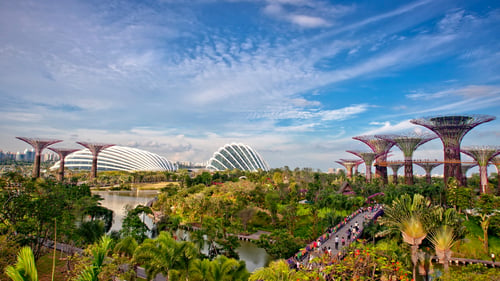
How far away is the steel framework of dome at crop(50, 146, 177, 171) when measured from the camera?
101562 millimetres

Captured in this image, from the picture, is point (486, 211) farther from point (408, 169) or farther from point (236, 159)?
point (236, 159)

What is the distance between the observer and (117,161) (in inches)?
4038

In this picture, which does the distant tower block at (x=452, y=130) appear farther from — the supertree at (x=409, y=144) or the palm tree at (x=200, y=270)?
the palm tree at (x=200, y=270)

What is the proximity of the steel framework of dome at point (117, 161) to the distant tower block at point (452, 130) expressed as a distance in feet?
284

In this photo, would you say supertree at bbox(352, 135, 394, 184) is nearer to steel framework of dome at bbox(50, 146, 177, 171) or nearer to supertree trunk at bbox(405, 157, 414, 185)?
supertree trunk at bbox(405, 157, 414, 185)

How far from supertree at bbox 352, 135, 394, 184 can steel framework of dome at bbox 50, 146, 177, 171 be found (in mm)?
72106

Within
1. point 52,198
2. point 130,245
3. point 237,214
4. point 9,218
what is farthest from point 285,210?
point 9,218

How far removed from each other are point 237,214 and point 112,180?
181 ft

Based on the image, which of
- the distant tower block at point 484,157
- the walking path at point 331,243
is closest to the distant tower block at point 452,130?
the distant tower block at point 484,157

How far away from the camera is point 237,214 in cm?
3167

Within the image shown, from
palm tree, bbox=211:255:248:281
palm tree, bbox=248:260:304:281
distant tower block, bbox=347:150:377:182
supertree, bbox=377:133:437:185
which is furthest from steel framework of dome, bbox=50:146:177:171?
palm tree, bbox=248:260:304:281

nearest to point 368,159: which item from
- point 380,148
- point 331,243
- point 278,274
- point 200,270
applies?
point 380,148

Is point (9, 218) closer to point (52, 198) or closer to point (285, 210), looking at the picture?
point (52, 198)

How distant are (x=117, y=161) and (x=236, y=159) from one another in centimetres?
4008
